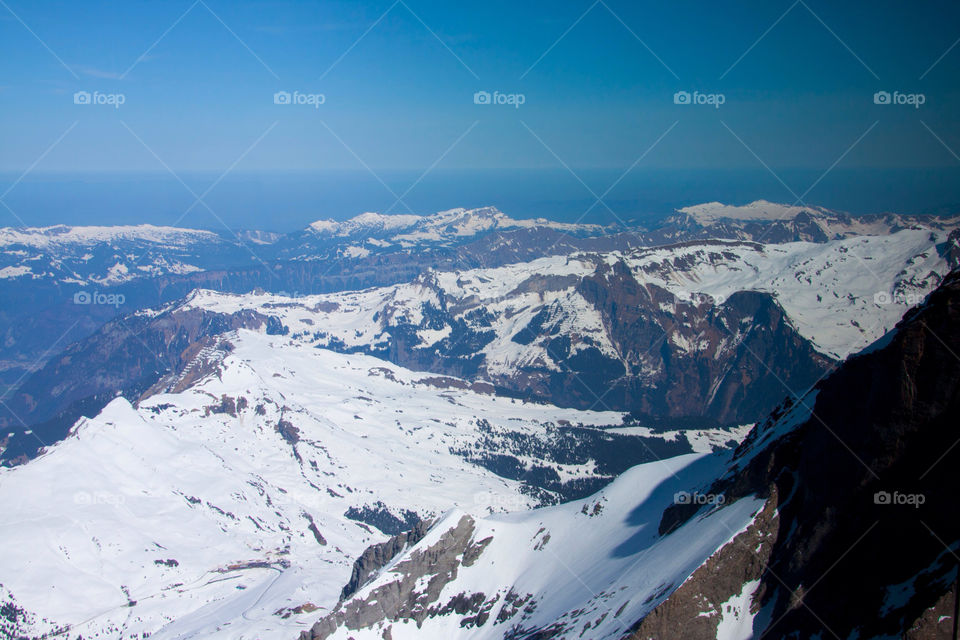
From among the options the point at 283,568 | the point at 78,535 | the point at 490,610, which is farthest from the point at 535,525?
the point at 78,535

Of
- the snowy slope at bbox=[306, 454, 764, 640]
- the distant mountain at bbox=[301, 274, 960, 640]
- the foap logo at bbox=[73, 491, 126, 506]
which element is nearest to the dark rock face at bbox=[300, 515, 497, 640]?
the snowy slope at bbox=[306, 454, 764, 640]

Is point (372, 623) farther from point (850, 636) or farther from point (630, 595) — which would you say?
point (850, 636)

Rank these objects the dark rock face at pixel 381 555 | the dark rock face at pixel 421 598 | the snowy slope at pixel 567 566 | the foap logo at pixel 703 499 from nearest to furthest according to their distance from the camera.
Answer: the snowy slope at pixel 567 566
the foap logo at pixel 703 499
the dark rock face at pixel 421 598
the dark rock face at pixel 381 555

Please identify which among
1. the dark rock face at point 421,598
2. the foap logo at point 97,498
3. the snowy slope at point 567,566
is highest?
the foap logo at point 97,498

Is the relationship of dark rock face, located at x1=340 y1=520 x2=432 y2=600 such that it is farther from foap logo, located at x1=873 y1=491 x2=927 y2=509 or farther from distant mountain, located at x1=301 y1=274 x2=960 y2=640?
foap logo, located at x1=873 y1=491 x2=927 y2=509

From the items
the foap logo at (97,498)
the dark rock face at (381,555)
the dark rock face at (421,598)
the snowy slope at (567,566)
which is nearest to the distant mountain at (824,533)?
the snowy slope at (567,566)

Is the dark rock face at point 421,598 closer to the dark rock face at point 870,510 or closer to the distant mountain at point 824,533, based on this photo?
the distant mountain at point 824,533

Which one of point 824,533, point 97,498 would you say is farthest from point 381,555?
point 97,498

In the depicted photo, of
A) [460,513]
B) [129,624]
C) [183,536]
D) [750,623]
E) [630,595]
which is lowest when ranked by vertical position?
[750,623]
